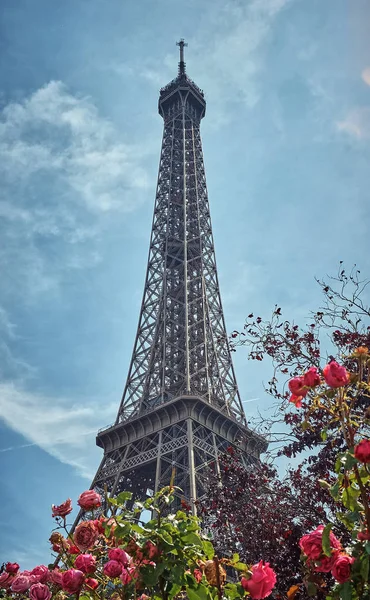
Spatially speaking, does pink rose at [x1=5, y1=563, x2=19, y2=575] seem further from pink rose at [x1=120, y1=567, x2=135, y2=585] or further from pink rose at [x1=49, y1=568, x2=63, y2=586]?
pink rose at [x1=120, y1=567, x2=135, y2=585]

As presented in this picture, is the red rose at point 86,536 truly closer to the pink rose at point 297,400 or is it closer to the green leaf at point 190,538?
the green leaf at point 190,538

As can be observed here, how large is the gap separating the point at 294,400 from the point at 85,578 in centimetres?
245

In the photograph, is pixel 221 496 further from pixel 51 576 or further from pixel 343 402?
pixel 343 402

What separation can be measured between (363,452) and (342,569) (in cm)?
86

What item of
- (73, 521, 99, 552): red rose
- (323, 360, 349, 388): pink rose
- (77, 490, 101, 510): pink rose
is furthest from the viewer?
(77, 490, 101, 510): pink rose

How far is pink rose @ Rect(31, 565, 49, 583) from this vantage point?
5.22 metres

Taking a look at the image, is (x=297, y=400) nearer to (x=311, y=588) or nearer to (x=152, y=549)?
(x=311, y=588)

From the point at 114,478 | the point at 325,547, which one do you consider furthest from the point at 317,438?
the point at 114,478

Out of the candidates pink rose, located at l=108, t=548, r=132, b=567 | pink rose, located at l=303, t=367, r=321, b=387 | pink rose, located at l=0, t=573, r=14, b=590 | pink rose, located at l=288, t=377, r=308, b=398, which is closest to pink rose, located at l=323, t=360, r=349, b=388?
pink rose, located at l=303, t=367, r=321, b=387

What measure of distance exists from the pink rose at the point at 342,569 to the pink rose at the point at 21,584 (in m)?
2.91

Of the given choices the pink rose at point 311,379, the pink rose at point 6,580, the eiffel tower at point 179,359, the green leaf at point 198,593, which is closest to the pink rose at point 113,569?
the green leaf at point 198,593

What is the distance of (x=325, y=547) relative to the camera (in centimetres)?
396

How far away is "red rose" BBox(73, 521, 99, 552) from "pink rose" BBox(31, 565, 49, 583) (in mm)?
601

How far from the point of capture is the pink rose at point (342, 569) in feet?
12.7
